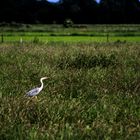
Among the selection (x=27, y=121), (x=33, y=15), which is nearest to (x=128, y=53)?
(x=27, y=121)

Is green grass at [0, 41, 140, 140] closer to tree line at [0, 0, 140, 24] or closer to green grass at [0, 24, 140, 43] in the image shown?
green grass at [0, 24, 140, 43]

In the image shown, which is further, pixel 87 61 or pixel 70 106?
pixel 87 61

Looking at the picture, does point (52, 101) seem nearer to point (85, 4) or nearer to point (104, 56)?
point (104, 56)

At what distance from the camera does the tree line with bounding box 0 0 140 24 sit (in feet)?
314

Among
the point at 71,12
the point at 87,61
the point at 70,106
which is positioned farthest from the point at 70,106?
the point at 71,12

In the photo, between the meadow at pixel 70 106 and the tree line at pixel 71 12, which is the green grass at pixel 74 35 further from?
the tree line at pixel 71 12

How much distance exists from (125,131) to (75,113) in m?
1.07

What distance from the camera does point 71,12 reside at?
96500 millimetres

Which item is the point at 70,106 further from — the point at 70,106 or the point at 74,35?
the point at 74,35

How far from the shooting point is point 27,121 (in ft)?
22.5

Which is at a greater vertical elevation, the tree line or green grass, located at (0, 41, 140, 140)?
green grass, located at (0, 41, 140, 140)

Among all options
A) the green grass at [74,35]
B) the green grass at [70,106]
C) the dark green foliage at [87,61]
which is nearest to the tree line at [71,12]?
the green grass at [74,35]

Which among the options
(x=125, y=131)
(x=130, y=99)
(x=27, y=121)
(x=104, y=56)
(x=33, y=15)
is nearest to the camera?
(x=125, y=131)

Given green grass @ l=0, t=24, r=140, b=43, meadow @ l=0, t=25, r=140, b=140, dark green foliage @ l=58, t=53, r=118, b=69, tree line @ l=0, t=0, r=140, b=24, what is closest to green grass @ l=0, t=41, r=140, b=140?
meadow @ l=0, t=25, r=140, b=140
